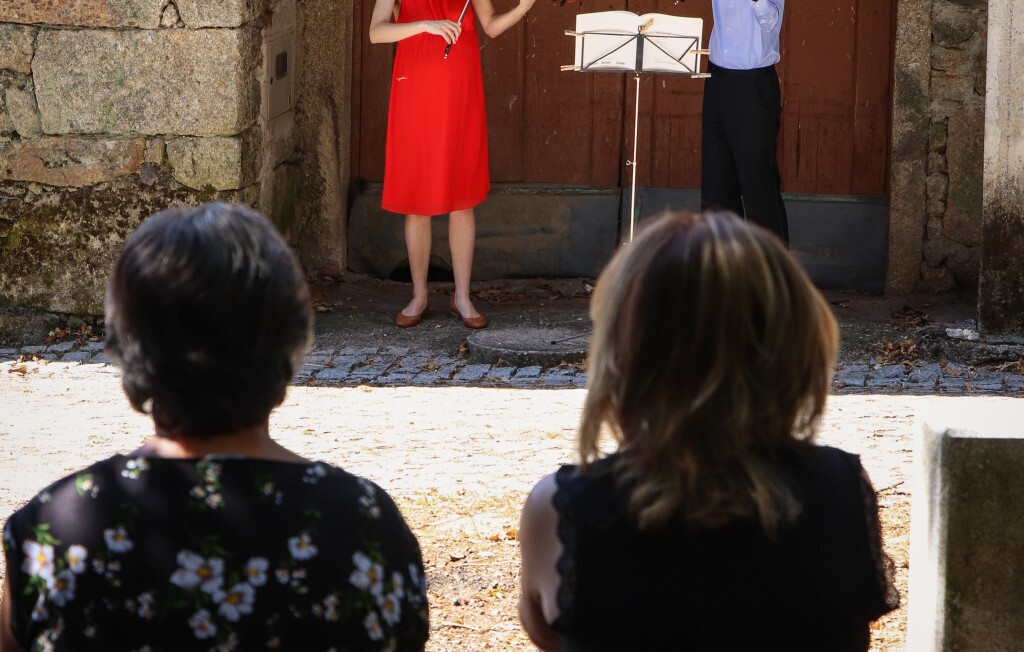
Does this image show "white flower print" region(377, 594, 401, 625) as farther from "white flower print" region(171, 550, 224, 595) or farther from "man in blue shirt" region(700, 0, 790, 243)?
"man in blue shirt" region(700, 0, 790, 243)

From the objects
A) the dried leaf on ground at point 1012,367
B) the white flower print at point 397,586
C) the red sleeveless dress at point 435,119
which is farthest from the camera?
the red sleeveless dress at point 435,119

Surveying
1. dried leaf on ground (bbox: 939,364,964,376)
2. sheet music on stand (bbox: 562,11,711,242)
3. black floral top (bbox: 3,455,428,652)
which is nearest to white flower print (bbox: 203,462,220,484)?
black floral top (bbox: 3,455,428,652)

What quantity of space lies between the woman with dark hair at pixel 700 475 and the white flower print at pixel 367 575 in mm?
195

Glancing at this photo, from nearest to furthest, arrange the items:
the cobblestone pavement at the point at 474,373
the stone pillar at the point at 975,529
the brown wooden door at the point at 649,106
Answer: the stone pillar at the point at 975,529
the cobblestone pavement at the point at 474,373
the brown wooden door at the point at 649,106

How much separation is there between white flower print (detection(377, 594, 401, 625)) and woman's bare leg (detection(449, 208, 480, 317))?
189 inches

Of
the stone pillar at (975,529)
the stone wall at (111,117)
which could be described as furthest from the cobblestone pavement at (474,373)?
the stone pillar at (975,529)

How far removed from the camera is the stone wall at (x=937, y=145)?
22.2ft

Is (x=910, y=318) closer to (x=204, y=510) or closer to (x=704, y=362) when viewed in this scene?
(x=704, y=362)

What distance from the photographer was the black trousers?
6.21m

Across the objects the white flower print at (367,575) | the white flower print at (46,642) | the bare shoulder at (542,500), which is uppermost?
the bare shoulder at (542,500)

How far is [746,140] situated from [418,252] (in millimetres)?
1544

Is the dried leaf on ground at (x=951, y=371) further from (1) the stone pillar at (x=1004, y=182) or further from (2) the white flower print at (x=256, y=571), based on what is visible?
(2) the white flower print at (x=256, y=571)

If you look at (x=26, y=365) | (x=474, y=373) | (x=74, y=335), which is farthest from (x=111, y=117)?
(x=474, y=373)

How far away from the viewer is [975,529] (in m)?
2.54
